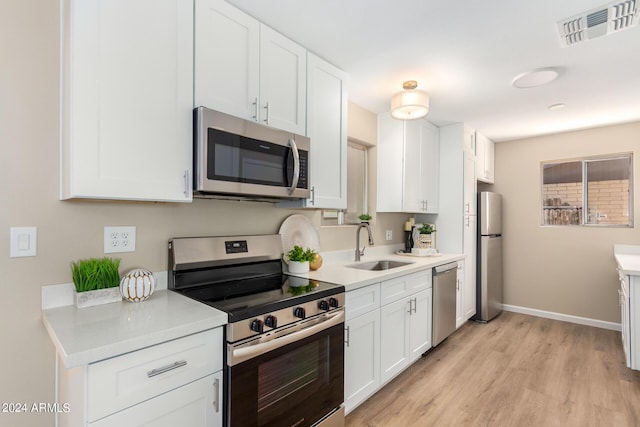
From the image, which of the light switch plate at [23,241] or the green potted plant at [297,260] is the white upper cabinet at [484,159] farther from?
the light switch plate at [23,241]

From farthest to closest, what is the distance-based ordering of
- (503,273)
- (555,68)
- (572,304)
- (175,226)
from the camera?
(503,273) → (572,304) → (555,68) → (175,226)

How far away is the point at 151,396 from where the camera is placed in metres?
1.06

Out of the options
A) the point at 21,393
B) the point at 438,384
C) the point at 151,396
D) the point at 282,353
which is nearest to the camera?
the point at 151,396

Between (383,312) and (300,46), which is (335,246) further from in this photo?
(300,46)

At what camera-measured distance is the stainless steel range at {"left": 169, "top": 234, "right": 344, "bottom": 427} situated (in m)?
1.28

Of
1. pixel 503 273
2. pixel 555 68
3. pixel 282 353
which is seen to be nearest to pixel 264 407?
pixel 282 353

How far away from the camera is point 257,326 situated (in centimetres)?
132

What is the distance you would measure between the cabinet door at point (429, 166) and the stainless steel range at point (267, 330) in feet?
6.78

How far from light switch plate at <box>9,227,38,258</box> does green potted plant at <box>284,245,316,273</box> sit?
1.31 metres

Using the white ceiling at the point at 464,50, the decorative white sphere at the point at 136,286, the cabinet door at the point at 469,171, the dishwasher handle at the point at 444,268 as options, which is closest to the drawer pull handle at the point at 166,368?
the decorative white sphere at the point at 136,286

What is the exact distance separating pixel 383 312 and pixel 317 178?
1041mm

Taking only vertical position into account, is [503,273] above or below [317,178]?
below

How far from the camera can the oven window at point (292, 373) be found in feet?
4.50

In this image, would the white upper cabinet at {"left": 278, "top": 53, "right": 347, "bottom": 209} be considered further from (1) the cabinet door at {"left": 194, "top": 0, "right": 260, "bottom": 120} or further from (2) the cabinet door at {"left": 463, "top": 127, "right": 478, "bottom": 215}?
(2) the cabinet door at {"left": 463, "top": 127, "right": 478, "bottom": 215}
